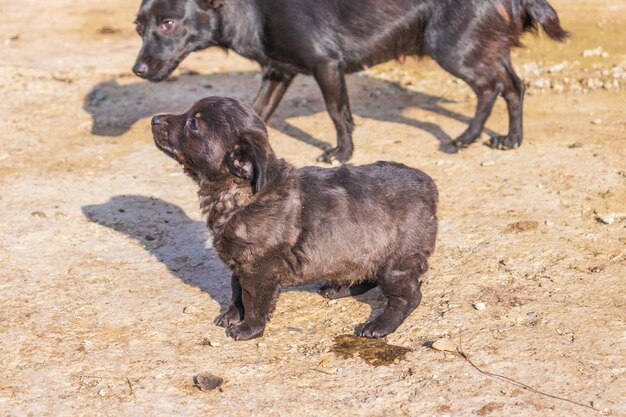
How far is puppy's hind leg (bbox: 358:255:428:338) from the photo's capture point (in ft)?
16.7

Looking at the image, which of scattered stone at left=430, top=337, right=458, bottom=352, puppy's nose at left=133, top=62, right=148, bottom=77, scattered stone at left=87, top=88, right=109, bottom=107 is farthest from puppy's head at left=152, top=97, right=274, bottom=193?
scattered stone at left=87, top=88, right=109, bottom=107

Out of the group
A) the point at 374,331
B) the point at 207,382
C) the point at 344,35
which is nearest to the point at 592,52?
the point at 344,35

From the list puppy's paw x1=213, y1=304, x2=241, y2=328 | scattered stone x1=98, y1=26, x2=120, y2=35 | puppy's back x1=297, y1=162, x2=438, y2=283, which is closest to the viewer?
puppy's back x1=297, y1=162, x2=438, y2=283

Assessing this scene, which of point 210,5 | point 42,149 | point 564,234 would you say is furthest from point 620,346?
point 42,149

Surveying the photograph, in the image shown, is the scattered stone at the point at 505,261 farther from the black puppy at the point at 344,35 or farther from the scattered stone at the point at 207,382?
the black puppy at the point at 344,35

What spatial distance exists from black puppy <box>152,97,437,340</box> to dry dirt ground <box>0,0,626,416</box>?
0.23 m

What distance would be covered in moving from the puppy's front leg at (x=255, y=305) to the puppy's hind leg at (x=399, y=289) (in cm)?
51

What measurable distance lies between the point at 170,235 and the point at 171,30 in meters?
2.17

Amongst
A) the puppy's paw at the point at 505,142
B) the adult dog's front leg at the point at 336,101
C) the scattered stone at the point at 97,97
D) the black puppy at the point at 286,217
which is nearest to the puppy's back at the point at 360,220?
the black puppy at the point at 286,217

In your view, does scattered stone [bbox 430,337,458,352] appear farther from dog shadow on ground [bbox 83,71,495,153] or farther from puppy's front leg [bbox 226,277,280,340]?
dog shadow on ground [bbox 83,71,495,153]

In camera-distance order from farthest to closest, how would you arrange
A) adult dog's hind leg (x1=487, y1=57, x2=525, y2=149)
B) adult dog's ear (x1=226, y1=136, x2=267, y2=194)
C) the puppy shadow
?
adult dog's hind leg (x1=487, y1=57, x2=525, y2=149), the puppy shadow, adult dog's ear (x1=226, y1=136, x2=267, y2=194)

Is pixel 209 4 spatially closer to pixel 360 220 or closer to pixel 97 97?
pixel 97 97

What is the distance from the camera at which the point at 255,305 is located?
16.4 feet

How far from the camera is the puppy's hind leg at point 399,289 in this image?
16.7ft
